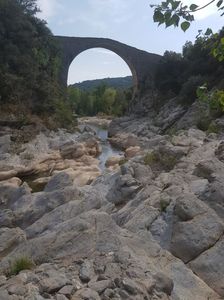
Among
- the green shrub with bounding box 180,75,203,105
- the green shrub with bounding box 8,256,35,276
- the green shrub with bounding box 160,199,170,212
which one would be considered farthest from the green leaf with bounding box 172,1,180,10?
the green shrub with bounding box 180,75,203,105

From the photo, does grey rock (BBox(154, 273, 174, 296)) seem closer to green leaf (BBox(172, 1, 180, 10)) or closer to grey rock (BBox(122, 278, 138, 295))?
grey rock (BBox(122, 278, 138, 295))

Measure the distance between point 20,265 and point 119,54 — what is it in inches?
1495

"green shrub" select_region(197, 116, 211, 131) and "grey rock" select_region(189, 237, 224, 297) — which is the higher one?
"green shrub" select_region(197, 116, 211, 131)

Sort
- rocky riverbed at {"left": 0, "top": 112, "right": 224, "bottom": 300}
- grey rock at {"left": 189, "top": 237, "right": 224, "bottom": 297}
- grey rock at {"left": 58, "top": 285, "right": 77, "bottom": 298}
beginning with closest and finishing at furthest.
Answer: grey rock at {"left": 58, "top": 285, "right": 77, "bottom": 298} → rocky riverbed at {"left": 0, "top": 112, "right": 224, "bottom": 300} → grey rock at {"left": 189, "top": 237, "right": 224, "bottom": 297}

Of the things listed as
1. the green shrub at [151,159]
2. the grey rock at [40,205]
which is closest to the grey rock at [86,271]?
the grey rock at [40,205]

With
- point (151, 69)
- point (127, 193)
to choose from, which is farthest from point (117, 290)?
point (151, 69)

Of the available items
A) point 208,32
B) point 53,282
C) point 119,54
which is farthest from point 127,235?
point 119,54

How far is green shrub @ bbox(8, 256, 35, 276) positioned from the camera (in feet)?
16.7

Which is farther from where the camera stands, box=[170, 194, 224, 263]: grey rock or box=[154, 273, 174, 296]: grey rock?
box=[170, 194, 224, 263]: grey rock

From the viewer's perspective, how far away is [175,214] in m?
7.22

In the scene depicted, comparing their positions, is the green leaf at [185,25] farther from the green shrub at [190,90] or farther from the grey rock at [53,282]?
the green shrub at [190,90]

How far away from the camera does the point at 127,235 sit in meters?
6.20

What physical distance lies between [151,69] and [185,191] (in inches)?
1409

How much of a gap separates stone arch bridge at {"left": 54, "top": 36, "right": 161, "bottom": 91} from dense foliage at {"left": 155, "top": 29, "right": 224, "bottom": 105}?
126 inches
